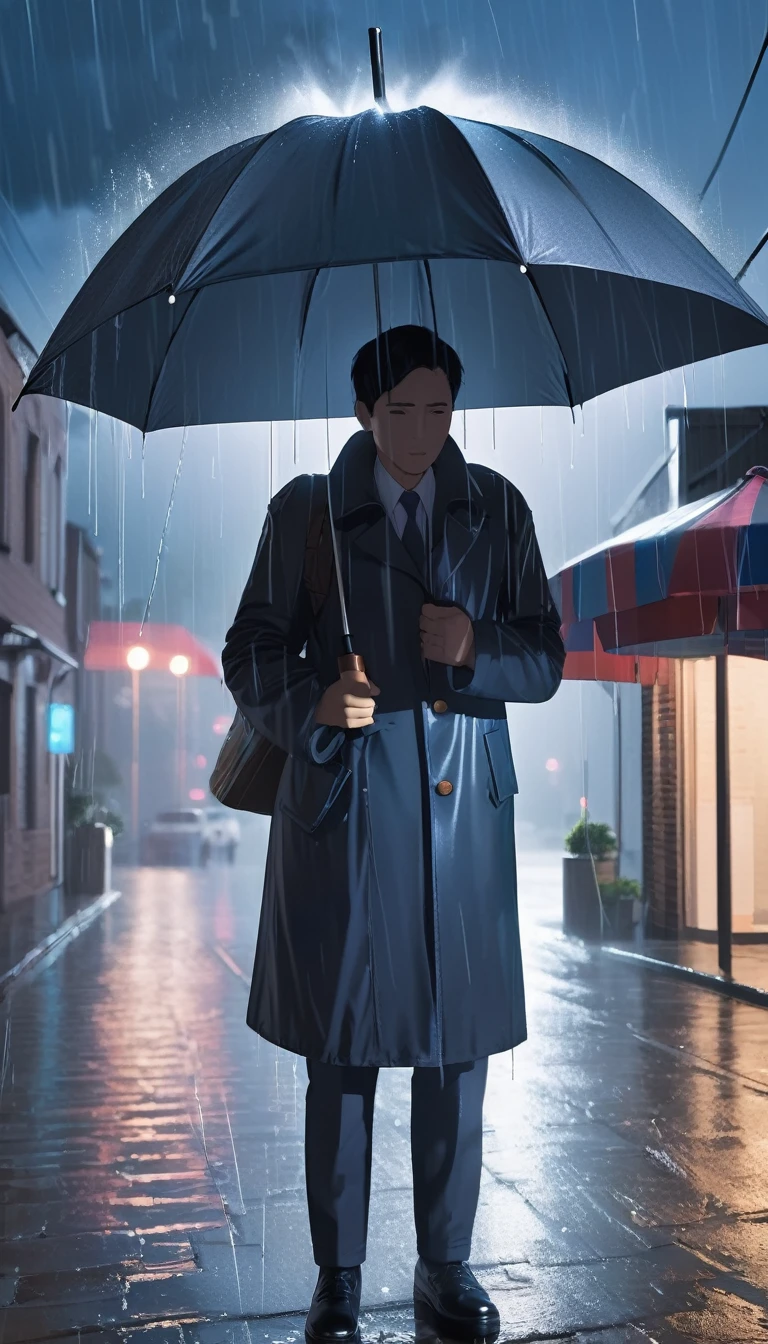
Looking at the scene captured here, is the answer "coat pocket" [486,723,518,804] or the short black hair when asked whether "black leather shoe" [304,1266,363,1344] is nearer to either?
"coat pocket" [486,723,518,804]

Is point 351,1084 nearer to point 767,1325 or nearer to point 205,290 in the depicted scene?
point 767,1325

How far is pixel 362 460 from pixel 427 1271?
1756 millimetres

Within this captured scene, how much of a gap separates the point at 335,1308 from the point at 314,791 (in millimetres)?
1048

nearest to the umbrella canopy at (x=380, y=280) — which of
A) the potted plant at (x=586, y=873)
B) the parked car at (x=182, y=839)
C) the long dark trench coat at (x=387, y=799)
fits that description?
the long dark trench coat at (x=387, y=799)

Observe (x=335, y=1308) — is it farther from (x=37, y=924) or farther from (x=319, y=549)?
(x=37, y=924)

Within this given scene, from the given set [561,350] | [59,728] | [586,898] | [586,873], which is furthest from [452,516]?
[59,728]

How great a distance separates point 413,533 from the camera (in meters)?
2.88

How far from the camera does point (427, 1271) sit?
290cm

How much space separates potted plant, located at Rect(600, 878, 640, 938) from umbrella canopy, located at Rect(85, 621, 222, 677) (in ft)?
84.2

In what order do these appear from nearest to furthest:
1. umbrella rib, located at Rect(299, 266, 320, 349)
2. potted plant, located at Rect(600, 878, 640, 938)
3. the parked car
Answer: umbrella rib, located at Rect(299, 266, 320, 349) → potted plant, located at Rect(600, 878, 640, 938) → the parked car

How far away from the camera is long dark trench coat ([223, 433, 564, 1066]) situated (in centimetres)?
272

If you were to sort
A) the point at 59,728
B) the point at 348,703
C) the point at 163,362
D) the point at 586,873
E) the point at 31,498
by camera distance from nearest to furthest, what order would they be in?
the point at 348,703 < the point at 163,362 < the point at 586,873 < the point at 31,498 < the point at 59,728

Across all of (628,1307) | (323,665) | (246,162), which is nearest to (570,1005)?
(628,1307)

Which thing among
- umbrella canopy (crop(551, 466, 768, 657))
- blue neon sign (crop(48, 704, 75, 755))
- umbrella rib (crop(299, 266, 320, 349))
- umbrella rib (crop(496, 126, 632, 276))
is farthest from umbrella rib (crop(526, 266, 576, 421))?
blue neon sign (crop(48, 704, 75, 755))
